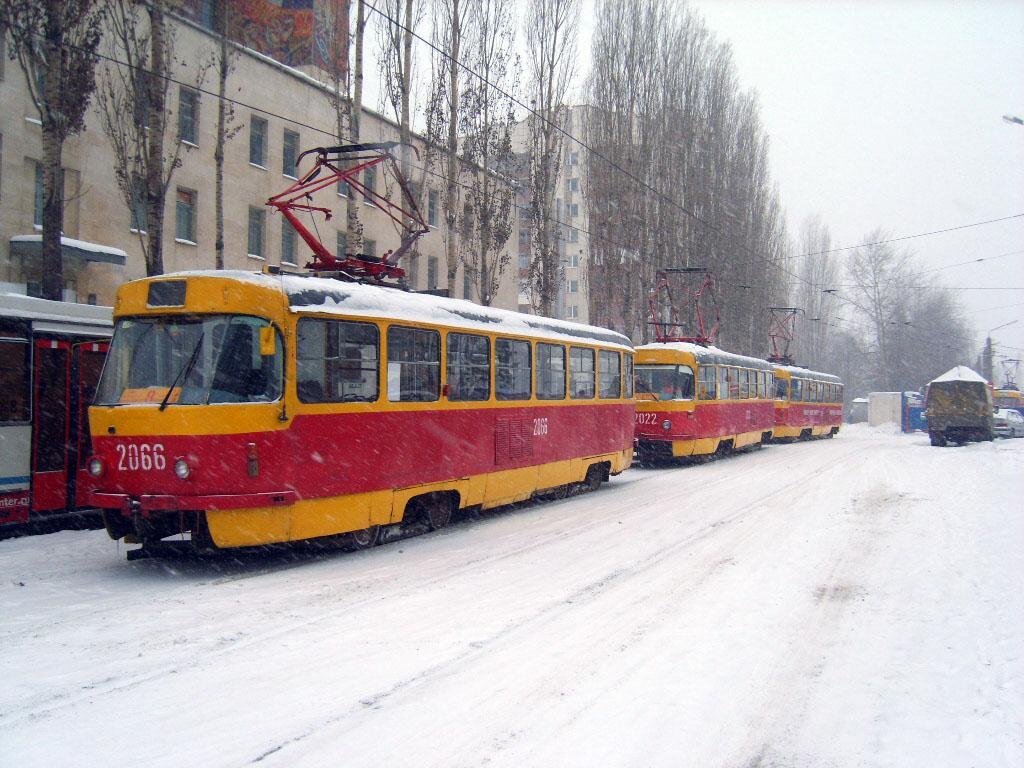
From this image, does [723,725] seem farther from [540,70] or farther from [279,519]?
[540,70]

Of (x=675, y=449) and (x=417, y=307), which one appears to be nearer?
(x=417, y=307)

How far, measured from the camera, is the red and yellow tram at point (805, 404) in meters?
32.8

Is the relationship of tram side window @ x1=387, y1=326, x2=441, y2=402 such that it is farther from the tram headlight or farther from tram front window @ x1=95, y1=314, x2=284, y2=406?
the tram headlight

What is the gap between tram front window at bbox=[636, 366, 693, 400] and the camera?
20.7 m

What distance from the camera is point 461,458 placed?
35.9 ft

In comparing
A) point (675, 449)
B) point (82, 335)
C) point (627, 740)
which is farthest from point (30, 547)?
point (675, 449)

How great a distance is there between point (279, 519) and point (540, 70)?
72.9 ft

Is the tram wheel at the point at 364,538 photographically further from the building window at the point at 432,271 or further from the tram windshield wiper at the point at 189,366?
the building window at the point at 432,271

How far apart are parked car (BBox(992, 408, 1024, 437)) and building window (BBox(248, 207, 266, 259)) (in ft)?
113

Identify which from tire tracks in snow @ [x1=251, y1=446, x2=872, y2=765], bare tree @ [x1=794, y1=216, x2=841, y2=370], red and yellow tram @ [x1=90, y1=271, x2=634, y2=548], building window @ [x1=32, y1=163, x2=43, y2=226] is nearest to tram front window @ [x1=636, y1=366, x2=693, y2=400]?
tire tracks in snow @ [x1=251, y1=446, x2=872, y2=765]

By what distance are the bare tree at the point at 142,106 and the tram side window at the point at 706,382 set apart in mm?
12670

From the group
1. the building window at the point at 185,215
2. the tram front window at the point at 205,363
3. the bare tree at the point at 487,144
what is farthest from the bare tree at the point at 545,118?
the tram front window at the point at 205,363

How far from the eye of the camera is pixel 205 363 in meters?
8.05

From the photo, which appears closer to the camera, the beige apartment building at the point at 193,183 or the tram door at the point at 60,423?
the tram door at the point at 60,423
